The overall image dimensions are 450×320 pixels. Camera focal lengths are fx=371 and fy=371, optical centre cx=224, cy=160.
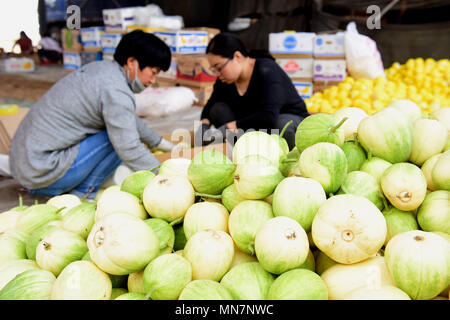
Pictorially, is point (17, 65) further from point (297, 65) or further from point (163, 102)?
point (297, 65)

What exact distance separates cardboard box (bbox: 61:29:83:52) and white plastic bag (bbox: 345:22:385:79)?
5603 millimetres

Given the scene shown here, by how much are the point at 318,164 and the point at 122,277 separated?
678mm

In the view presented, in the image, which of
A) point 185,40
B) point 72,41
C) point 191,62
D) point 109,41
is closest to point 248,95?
point 191,62

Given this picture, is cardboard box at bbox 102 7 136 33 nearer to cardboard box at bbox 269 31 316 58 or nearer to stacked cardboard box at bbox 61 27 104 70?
stacked cardboard box at bbox 61 27 104 70

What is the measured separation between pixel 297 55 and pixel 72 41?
5213mm

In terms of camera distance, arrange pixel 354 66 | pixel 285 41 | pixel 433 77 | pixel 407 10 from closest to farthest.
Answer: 1. pixel 433 77
2. pixel 354 66
3. pixel 285 41
4. pixel 407 10

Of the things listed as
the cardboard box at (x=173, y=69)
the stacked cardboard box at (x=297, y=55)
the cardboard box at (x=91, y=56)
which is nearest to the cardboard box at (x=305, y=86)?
the stacked cardboard box at (x=297, y=55)

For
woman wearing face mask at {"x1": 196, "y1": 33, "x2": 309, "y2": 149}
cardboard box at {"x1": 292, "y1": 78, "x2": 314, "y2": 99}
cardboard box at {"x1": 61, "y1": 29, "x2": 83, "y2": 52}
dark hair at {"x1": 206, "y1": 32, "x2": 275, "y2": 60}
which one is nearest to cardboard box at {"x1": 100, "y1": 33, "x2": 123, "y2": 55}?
cardboard box at {"x1": 61, "y1": 29, "x2": 83, "y2": 52}

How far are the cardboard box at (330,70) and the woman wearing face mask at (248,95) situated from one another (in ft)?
5.48

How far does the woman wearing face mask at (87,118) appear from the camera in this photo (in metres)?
2.62

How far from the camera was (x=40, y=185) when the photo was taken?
2846 mm

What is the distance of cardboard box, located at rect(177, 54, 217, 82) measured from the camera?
5.38m

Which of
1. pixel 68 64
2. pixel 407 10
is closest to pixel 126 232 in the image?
pixel 407 10
